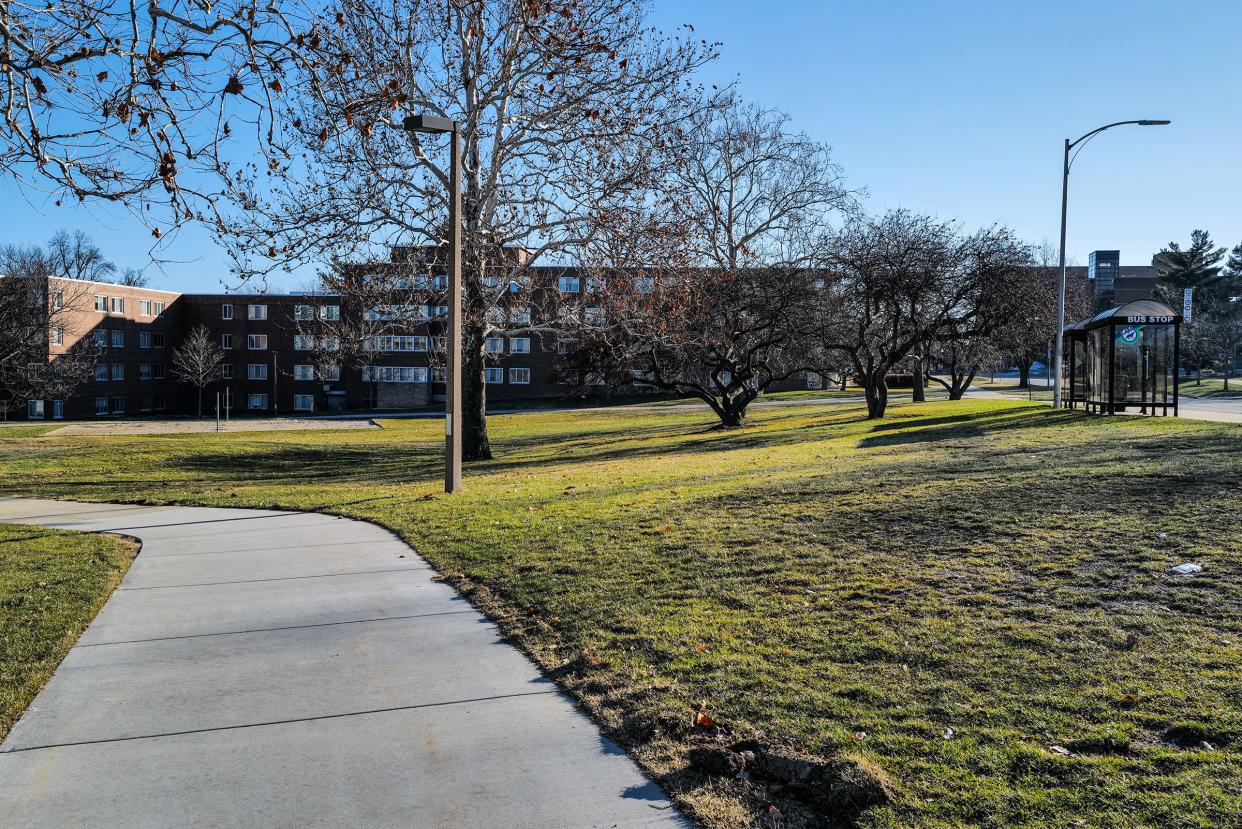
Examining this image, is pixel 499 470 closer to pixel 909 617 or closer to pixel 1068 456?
pixel 1068 456

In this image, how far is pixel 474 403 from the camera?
23.8 meters

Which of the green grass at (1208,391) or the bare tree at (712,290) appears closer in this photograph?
the bare tree at (712,290)

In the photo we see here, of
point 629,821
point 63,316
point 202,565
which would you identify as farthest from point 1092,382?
point 63,316

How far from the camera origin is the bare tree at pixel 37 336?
134ft

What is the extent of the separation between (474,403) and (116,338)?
58.7 m

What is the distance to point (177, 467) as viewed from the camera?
77.0 feet

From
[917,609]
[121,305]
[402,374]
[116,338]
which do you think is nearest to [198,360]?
[116,338]

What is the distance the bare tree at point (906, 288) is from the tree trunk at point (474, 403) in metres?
12.9

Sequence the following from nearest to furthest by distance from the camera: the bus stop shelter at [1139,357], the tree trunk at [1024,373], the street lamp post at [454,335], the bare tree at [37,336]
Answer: the street lamp post at [454,335] < the bus stop shelter at [1139,357] < the bare tree at [37,336] < the tree trunk at [1024,373]

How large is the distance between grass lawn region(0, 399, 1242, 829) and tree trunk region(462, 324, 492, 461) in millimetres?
7471

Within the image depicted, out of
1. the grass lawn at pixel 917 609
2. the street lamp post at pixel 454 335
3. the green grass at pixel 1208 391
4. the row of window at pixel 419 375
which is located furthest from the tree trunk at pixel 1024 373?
the street lamp post at pixel 454 335

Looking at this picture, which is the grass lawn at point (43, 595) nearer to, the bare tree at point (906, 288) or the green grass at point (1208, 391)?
the bare tree at point (906, 288)

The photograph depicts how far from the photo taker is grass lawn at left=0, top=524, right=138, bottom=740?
226 inches

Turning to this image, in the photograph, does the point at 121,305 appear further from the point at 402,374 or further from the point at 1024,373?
the point at 1024,373
